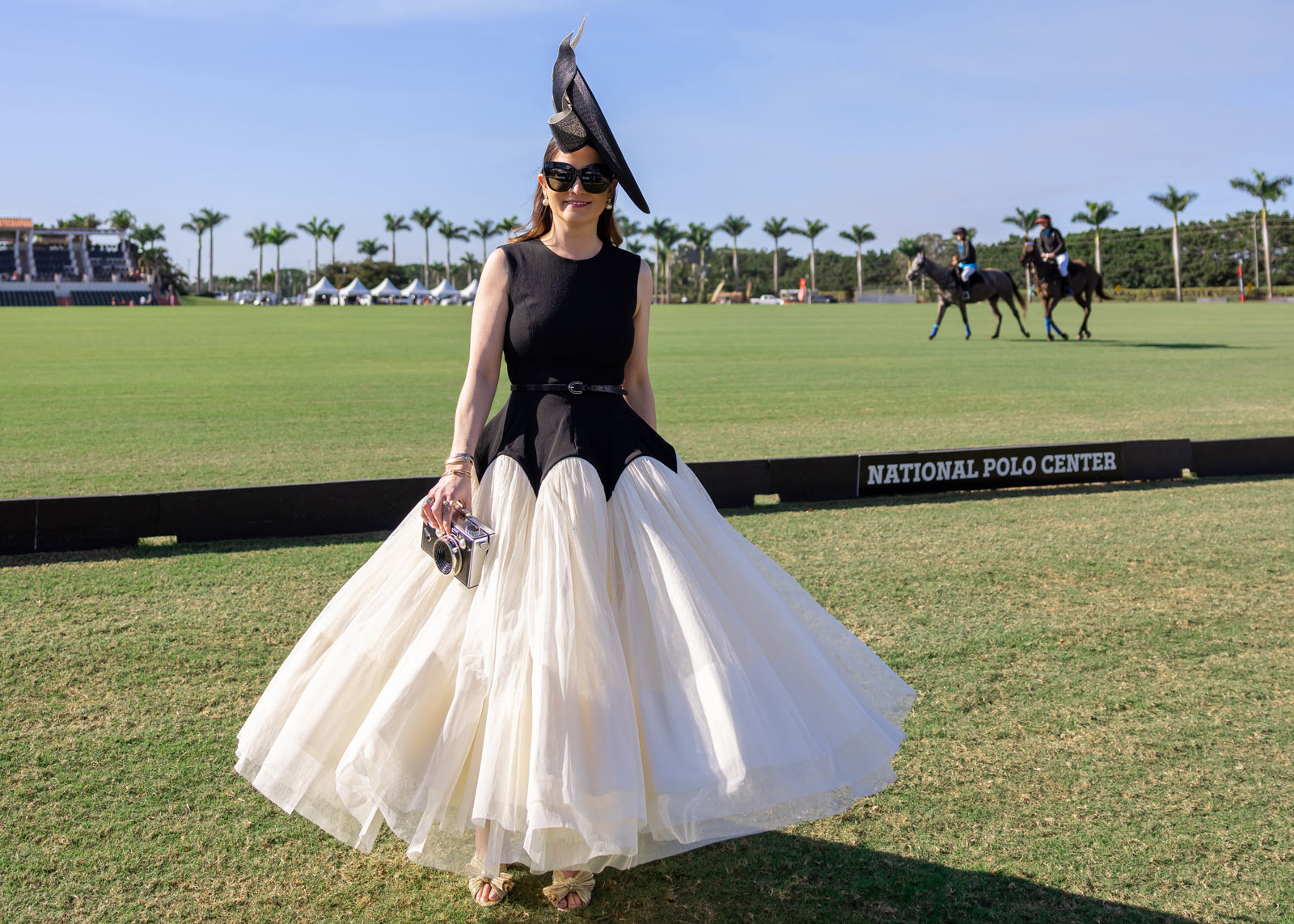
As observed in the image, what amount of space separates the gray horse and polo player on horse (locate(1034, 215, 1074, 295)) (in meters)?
2.26

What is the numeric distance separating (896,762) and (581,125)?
8.35 ft

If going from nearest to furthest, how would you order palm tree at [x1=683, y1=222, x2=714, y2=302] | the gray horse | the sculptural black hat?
the sculptural black hat < the gray horse < palm tree at [x1=683, y1=222, x2=714, y2=302]

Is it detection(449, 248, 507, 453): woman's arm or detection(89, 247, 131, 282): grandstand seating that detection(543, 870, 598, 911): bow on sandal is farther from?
detection(89, 247, 131, 282): grandstand seating

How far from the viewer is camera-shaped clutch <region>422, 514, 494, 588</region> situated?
9.02 feet

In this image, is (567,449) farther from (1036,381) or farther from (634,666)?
(1036,381)

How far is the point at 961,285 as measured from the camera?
30.6 metres

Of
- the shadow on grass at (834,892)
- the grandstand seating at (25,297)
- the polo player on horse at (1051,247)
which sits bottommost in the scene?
the shadow on grass at (834,892)

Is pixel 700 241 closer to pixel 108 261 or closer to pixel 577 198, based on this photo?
pixel 108 261

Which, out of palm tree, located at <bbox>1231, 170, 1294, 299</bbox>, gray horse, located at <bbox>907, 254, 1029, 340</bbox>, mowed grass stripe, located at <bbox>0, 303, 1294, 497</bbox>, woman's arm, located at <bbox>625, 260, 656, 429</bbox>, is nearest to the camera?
woman's arm, located at <bbox>625, 260, 656, 429</bbox>

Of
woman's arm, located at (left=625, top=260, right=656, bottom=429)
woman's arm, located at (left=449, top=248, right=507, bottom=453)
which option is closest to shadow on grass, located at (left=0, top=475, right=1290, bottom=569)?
woman's arm, located at (left=625, top=260, right=656, bottom=429)

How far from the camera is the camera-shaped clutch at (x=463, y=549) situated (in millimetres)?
2748

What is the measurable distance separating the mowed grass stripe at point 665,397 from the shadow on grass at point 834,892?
6.89 m

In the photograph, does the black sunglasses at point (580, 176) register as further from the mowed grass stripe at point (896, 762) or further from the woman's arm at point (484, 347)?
the mowed grass stripe at point (896, 762)

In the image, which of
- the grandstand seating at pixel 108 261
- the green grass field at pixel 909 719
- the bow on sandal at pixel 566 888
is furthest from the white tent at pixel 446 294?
the bow on sandal at pixel 566 888
